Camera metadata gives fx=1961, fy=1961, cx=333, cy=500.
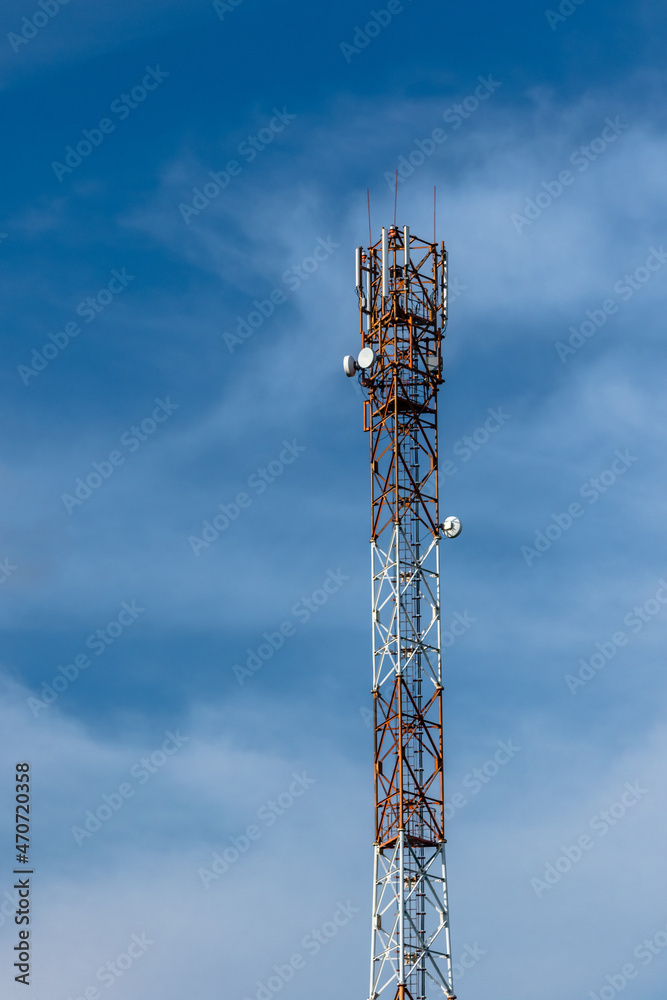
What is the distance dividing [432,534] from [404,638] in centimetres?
544

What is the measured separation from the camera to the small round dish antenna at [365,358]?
95812 mm

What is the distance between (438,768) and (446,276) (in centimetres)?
2508

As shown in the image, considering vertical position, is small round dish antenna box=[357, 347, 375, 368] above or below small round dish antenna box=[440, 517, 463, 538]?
above

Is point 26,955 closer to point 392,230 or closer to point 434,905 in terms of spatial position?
point 434,905

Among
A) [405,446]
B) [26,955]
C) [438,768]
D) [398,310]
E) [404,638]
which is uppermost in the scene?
[398,310]

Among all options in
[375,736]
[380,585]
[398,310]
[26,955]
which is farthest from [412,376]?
[26,955]

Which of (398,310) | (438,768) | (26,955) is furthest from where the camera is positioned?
(398,310)

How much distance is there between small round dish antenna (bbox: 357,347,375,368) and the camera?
95812mm

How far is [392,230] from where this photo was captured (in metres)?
98.8

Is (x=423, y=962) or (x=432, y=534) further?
(x=432, y=534)

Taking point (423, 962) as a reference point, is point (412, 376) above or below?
above

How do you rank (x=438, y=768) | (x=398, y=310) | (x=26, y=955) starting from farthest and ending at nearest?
(x=398, y=310) → (x=438, y=768) → (x=26, y=955)

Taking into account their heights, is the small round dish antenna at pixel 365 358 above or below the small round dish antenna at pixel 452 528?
above

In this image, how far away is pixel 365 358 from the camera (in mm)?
96000
